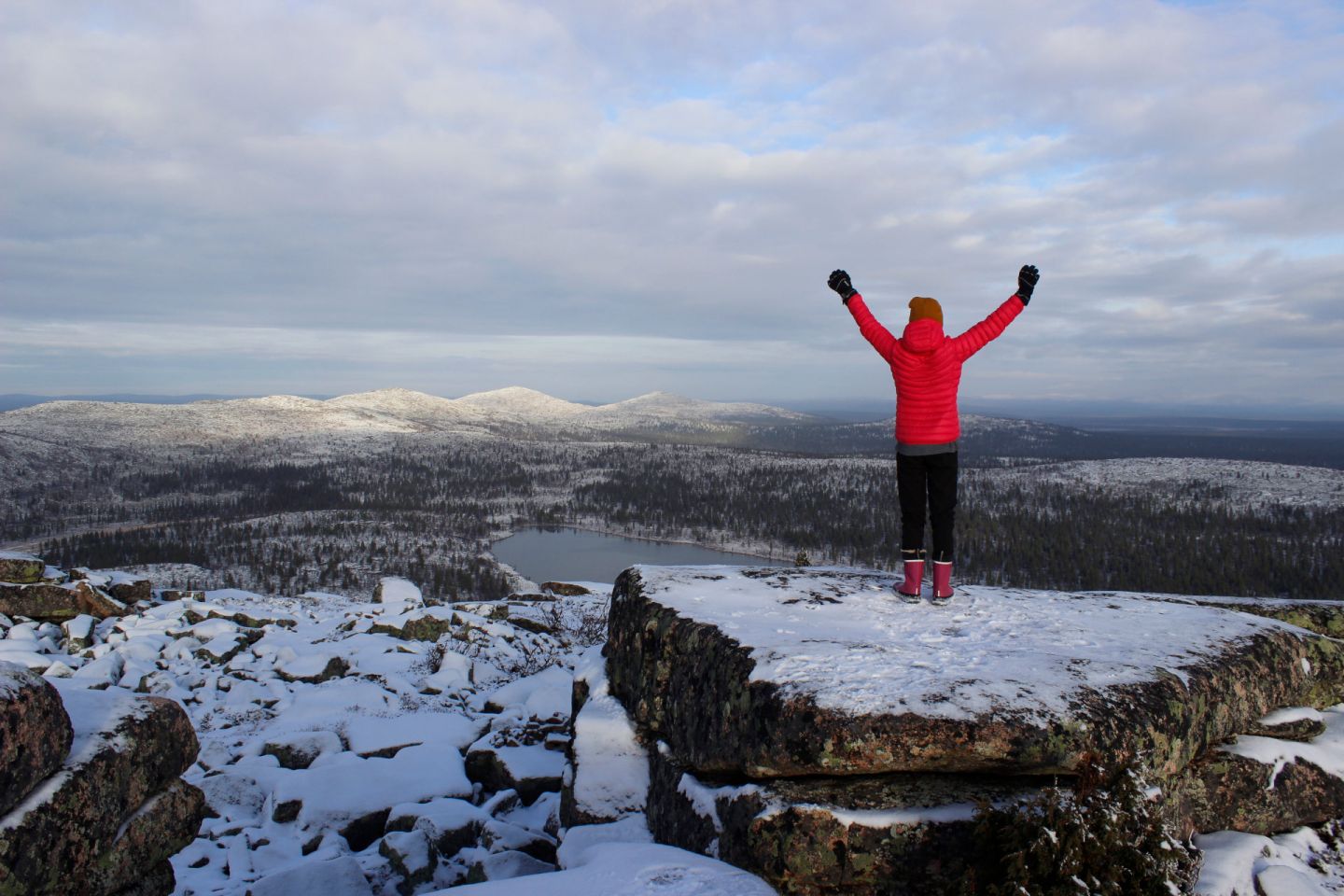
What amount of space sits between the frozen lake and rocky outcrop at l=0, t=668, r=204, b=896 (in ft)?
316

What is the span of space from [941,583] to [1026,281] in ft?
12.6

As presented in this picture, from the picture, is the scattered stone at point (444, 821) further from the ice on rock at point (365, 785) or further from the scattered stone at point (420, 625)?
the scattered stone at point (420, 625)

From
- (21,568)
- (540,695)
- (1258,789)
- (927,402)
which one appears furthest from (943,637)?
(21,568)

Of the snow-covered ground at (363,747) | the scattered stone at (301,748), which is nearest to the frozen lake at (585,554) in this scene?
the snow-covered ground at (363,747)

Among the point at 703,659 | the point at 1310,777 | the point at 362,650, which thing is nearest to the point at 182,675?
the point at 362,650

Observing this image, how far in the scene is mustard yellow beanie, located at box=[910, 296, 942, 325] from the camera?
27.9 feet

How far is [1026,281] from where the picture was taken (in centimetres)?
842

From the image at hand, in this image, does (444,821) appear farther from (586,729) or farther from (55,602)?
(55,602)

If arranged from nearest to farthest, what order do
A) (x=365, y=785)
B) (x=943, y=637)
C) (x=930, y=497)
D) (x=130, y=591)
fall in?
(x=943, y=637)
(x=930, y=497)
(x=365, y=785)
(x=130, y=591)

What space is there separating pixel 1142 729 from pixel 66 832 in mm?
9115


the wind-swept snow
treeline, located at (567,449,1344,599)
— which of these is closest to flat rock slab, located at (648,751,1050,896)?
the wind-swept snow

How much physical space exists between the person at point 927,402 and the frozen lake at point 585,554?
95.7 meters

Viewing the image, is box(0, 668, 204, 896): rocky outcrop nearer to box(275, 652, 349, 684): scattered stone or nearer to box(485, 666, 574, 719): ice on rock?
box(485, 666, 574, 719): ice on rock

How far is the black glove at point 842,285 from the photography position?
8.48m
